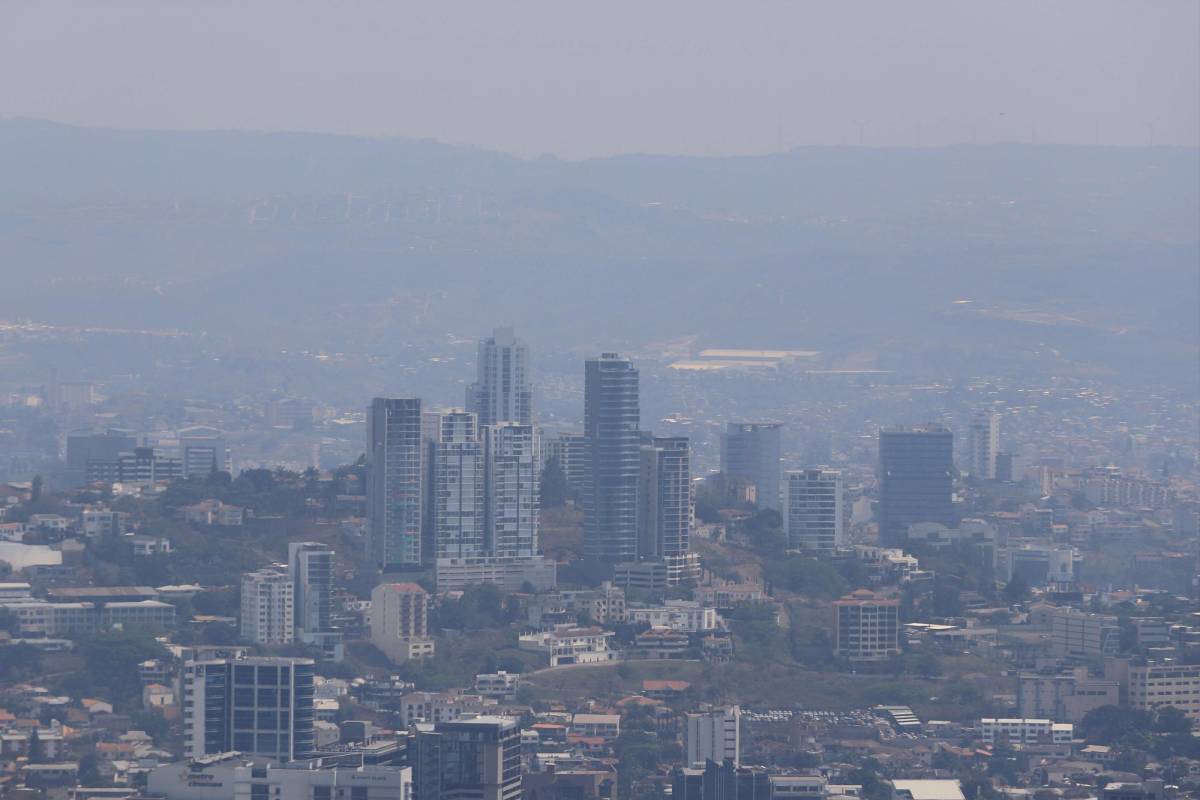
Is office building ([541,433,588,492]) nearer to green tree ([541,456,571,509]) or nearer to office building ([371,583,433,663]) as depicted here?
green tree ([541,456,571,509])

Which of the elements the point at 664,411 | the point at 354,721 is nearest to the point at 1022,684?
the point at 354,721

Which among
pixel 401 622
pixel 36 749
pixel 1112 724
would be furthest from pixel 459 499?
pixel 36 749

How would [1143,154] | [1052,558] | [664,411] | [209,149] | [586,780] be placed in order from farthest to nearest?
[209,149], [1143,154], [664,411], [1052,558], [586,780]

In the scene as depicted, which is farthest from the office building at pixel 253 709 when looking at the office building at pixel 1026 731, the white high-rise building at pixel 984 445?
the white high-rise building at pixel 984 445

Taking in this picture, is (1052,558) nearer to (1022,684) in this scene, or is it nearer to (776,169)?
(1022,684)

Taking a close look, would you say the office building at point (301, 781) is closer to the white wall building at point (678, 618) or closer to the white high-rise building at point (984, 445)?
the white wall building at point (678, 618)

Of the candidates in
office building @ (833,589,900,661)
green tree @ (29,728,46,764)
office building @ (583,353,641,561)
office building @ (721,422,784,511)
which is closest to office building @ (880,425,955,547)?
office building @ (721,422,784,511)

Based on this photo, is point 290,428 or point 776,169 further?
point 776,169
